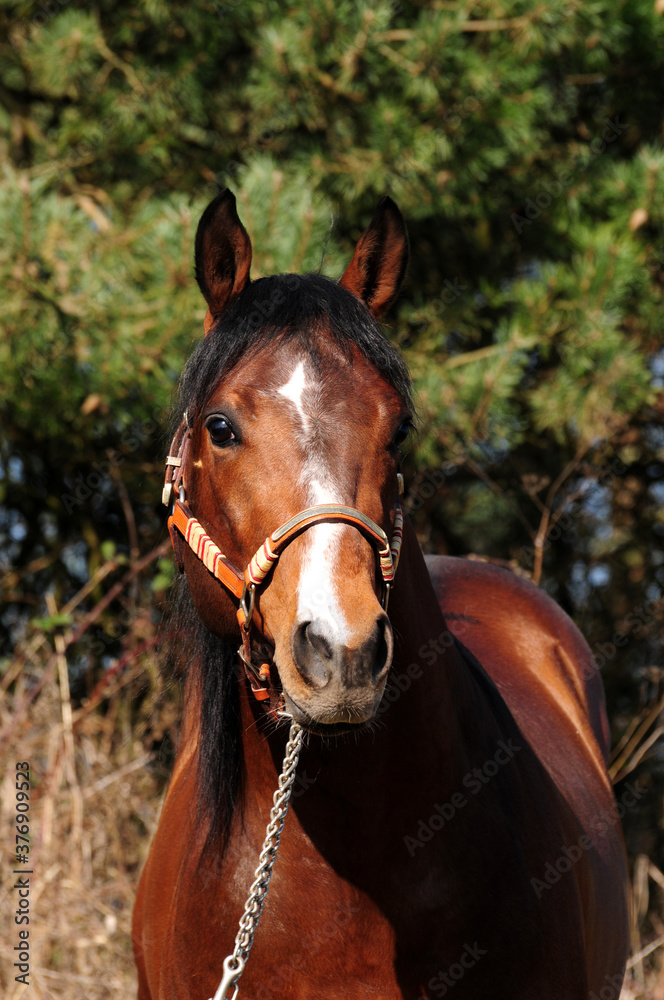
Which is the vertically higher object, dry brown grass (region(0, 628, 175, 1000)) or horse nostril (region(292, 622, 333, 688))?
horse nostril (region(292, 622, 333, 688))

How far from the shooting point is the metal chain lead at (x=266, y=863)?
1682 mm

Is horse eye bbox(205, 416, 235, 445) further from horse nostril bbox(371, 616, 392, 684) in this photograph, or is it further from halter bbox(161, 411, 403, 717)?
horse nostril bbox(371, 616, 392, 684)

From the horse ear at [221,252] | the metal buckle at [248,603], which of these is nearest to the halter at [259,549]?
the metal buckle at [248,603]

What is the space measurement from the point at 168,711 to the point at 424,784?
332 centimetres

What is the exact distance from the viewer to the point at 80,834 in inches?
173

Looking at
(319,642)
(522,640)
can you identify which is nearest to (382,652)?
(319,642)

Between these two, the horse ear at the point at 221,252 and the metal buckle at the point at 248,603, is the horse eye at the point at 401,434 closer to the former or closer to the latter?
the metal buckle at the point at 248,603

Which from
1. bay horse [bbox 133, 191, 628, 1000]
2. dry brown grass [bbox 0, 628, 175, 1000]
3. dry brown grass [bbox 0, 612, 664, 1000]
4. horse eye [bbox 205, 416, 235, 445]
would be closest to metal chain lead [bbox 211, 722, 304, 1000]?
bay horse [bbox 133, 191, 628, 1000]

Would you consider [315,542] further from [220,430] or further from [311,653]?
[220,430]

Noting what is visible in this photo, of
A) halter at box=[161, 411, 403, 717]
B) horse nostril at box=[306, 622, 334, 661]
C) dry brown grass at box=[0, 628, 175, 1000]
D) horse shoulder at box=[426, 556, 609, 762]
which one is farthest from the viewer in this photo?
dry brown grass at box=[0, 628, 175, 1000]

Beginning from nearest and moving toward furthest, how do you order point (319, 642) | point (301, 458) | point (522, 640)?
point (319, 642)
point (301, 458)
point (522, 640)

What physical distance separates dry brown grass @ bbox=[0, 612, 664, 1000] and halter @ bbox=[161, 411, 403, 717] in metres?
1.83

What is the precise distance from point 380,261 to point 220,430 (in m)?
0.67

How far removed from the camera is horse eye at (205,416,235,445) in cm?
182
